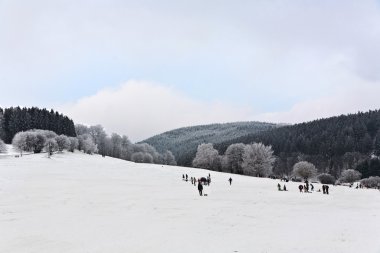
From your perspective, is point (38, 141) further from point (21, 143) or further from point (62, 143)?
point (62, 143)

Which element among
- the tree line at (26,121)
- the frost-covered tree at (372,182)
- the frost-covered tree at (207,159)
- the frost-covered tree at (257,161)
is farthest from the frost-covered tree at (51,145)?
the frost-covered tree at (372,182)

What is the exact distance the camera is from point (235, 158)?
130750 mm

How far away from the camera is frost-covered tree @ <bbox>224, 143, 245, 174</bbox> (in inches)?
5113

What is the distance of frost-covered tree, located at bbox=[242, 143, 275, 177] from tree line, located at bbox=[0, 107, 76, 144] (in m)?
81.4

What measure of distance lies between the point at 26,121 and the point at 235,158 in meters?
81.7

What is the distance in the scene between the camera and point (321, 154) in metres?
198

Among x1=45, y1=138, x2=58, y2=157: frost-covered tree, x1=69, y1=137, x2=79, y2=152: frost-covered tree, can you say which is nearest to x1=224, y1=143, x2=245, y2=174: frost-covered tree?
x1=45, y1=138, x2=58, y2=157: frost-covered tree

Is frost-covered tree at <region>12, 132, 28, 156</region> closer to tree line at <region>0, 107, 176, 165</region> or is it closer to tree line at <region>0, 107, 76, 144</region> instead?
tree line at <region>0, 107, 176, 165</region>

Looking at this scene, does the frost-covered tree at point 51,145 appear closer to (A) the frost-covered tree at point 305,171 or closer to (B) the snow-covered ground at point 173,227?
(A) the frost-covered tree at point 305,171

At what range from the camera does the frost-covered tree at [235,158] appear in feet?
426

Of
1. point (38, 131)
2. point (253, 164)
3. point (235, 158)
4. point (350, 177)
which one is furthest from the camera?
point (350, 177)

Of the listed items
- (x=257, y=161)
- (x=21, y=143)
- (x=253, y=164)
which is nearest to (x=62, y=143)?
(x=21, y=143)

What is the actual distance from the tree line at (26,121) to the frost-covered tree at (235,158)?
7209 cm

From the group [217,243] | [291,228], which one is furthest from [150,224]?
[291,228]
